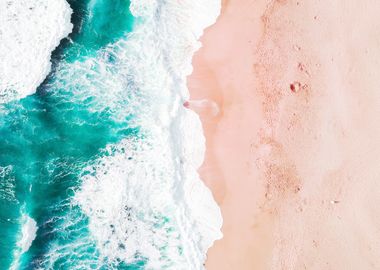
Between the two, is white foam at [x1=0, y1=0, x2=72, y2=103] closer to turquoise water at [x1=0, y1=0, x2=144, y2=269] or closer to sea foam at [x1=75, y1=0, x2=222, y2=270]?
turquoise water at [x1=0, y1=0, x2=144, y2=269]

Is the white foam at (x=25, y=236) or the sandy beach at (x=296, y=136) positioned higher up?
the sandy beach at (x=296, y=136)

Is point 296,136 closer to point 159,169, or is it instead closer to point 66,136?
point 159,169

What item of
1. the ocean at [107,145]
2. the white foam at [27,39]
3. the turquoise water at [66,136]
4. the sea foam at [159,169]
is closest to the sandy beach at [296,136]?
the sea foam at [159,169]

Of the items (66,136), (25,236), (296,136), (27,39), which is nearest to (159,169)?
(66,136)

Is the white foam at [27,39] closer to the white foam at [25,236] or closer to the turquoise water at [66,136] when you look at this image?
the turquoise water at [66,136]

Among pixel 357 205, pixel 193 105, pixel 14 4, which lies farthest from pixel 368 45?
pixel 14 4

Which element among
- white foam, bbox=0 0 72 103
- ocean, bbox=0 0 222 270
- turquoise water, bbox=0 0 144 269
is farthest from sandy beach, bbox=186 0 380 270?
white foam, bbox=0 0 72 103
